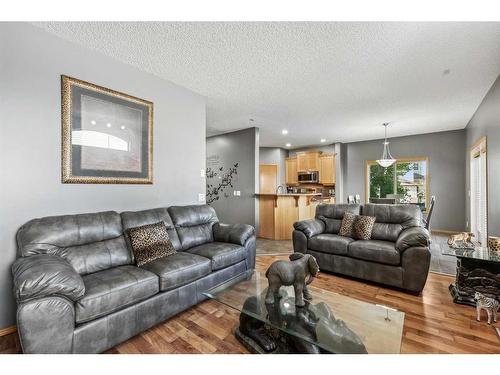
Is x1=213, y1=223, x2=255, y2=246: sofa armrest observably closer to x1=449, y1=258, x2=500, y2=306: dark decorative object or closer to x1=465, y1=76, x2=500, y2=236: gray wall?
x1=449, y1=258, x2=500, y2=306: dark decorative object

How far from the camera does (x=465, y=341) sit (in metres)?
1.83

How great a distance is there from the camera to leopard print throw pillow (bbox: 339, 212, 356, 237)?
349 centimetres

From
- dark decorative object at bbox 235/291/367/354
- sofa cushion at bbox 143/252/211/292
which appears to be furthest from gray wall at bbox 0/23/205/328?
dark decorative object at bbox 235/291/367/354

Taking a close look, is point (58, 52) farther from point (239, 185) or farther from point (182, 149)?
point (239, 185)

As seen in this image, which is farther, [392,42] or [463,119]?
[463,119]

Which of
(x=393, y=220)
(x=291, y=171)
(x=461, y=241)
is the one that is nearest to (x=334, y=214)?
(x=393, y=220)

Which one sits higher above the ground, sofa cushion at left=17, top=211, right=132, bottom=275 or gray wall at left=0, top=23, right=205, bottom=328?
gray wall at left=0, top=23, right=205, bottom=328

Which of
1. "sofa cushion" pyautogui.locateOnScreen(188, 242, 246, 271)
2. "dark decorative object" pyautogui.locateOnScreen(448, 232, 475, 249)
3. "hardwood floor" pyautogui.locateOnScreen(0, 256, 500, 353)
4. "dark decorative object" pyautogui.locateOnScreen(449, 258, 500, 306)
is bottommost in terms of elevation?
"hardwood floor" pyautogui.locateOnScreen(0, 256, 500, 353)

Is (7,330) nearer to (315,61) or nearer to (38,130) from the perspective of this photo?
(38,130)

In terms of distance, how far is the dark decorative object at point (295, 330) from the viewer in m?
1.41

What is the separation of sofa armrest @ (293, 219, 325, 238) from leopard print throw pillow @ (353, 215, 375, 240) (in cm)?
54
